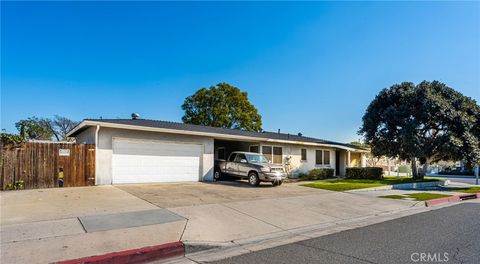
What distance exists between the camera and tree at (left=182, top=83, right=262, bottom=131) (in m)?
38.6

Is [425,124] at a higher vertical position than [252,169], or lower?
higher

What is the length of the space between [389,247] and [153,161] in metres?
11.6

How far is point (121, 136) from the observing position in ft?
45.9

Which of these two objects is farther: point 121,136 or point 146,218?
point 121,136

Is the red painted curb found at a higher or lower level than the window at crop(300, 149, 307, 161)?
lower

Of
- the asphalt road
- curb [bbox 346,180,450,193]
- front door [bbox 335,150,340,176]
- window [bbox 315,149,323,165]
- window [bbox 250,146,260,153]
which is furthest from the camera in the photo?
front door [bbox 335,150,340,176]

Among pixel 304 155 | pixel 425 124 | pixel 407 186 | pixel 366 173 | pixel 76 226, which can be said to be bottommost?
pixel 407 186

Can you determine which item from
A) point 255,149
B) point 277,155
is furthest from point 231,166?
point 277,155

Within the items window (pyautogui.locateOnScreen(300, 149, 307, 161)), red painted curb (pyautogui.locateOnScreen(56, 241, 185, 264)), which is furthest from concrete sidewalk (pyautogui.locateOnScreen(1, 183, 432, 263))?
window (pyautogui.locateOnScreen(300, 149, 307, 161))

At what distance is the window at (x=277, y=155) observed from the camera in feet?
69.1

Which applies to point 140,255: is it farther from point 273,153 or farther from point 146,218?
point 273,153

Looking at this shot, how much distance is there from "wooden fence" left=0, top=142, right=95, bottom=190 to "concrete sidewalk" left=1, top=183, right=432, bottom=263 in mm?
777

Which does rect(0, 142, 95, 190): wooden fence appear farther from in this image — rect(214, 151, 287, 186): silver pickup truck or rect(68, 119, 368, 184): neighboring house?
rect(214, 151, 287, 186): silver pickup truck

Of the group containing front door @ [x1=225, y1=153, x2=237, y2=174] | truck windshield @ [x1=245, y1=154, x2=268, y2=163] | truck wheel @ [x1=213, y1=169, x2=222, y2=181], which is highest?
truck windshield @ [x1=245, y1=154, x2=268, y2=163]
